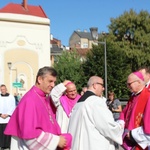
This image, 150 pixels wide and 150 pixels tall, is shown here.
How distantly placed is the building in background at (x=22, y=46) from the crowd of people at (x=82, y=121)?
40654 millimetres

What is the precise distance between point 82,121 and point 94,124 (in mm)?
180

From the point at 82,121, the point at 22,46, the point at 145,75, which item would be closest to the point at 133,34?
the point at 22,46

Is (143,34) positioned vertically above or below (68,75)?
above

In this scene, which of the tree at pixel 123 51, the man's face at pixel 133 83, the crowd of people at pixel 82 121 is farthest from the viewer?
the tree at pixel 123 51

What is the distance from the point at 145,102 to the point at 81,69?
138 ft

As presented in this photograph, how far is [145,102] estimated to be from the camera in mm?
5848

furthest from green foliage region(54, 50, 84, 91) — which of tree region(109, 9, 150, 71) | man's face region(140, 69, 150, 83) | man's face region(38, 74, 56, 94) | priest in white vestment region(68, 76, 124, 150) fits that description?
man's face region(38, 74, 56, 94)

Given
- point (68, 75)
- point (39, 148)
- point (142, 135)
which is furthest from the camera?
point (68, 75)

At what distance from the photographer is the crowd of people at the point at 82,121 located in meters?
4.43

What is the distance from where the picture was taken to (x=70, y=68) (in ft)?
172

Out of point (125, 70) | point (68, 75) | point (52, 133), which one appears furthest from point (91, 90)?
point (68, 75)

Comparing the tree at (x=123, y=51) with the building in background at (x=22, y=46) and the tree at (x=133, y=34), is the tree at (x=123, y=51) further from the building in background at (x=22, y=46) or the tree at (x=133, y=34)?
the building in background at (x=22, y=46)

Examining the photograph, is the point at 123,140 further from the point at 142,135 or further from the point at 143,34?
the point at 143,34

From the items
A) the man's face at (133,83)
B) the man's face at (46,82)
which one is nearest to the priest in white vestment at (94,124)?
the man's face at (133,83)
